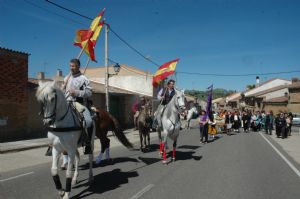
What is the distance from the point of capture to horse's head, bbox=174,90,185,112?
32.2 feet

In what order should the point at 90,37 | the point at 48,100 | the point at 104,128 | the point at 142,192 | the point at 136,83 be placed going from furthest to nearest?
the point at 136,83, the point at 104,128, the point at 90,37, the point at 142,192, the point at 48,100

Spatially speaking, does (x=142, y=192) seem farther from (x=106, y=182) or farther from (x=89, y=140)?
(x=89, y=140)

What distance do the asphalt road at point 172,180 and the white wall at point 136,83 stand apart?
1243 inches

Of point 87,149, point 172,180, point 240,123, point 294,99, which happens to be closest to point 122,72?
point 240,123

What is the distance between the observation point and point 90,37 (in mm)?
8500

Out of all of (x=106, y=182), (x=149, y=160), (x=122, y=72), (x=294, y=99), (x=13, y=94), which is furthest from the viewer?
(x=294, y=99)

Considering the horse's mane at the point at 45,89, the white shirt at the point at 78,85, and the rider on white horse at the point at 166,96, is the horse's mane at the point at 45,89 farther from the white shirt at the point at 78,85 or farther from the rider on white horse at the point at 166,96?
the rider on white horse at the point at 166,96

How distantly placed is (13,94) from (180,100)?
10.5 m

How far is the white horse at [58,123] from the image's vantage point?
536 centimetres

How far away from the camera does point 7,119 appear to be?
1591 cm

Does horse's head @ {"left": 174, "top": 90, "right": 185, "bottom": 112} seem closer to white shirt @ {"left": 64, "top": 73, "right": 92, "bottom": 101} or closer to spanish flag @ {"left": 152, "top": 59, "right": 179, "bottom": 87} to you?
spanish flag @ {"left": 152, "top": 59, "right": 179, "bottom": 87}

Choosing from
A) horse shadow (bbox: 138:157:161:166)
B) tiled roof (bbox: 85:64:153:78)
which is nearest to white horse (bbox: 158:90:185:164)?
horse shadow (bbox: 138:157:161:166)

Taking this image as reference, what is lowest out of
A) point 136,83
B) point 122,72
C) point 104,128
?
point 104,128

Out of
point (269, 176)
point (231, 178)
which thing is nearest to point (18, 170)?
point (231, 178)
